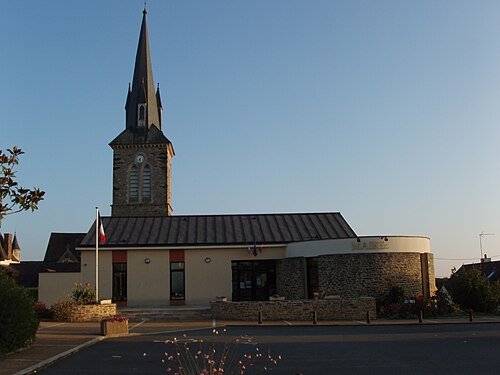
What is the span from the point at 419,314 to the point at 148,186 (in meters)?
28.8

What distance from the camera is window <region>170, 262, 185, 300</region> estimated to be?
2958 cm

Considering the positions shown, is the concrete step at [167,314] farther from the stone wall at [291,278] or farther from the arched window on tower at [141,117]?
the arched window on tower at [141,117]

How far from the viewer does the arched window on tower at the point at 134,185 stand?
45562 millimetres

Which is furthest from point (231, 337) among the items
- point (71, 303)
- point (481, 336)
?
point (71, 303)

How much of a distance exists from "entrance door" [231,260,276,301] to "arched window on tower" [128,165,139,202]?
57.7ft

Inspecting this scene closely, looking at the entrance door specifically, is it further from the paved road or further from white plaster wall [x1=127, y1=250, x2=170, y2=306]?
the paved road

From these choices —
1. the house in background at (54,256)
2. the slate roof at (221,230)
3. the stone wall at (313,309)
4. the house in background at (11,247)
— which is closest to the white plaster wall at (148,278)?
the slate roof at (221,230)

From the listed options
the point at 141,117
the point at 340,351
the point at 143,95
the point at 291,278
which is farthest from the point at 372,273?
the point at 143,95

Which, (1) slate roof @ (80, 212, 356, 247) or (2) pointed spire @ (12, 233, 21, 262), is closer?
(1) slate roof @ (80, 212, 356, 247)

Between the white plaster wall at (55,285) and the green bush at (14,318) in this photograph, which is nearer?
the green bush at (14,318)

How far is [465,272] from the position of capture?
27.1 meters

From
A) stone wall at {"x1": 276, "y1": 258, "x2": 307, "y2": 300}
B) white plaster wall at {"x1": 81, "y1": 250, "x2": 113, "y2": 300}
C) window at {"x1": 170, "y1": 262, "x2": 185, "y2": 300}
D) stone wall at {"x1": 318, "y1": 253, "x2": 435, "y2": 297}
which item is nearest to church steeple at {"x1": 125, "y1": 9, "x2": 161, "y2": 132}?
white plaster wall at {"x1": 81, "y1": 250, "x2": 113, "y2": 300}

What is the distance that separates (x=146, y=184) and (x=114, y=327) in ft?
93.9

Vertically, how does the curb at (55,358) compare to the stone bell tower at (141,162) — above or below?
below
